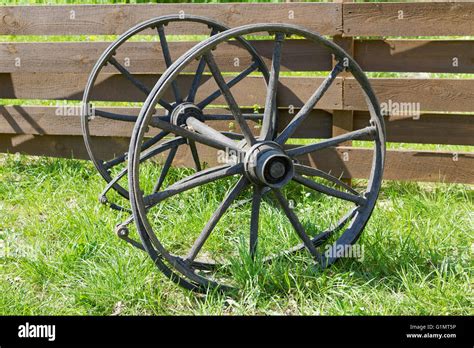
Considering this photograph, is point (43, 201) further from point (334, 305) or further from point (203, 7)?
point (334, 305)

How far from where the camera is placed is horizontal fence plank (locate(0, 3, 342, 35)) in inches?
182

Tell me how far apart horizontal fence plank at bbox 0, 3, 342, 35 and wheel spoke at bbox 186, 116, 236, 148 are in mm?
1067

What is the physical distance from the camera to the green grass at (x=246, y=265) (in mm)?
3393

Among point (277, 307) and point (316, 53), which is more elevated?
point (316, 53)

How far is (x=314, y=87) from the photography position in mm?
4746

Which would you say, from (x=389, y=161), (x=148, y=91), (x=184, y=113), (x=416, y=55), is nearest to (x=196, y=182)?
(x=184, y=113)

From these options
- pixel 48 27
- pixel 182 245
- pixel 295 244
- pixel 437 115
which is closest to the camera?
pixel 295 244

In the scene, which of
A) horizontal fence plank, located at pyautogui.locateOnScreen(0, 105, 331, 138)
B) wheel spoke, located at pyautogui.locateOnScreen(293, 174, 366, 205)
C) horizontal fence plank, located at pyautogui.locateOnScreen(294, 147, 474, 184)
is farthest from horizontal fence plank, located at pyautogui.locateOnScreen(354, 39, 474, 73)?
wheel spoke, located at pyautogui.locateOnScreen(293, 174, 366, 205)

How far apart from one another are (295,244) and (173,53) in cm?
179

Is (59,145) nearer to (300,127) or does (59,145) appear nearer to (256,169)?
(300,127)

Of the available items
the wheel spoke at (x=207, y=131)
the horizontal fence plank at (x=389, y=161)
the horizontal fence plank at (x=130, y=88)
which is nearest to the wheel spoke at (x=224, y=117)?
the wheel spoke at (x=207, y=131)

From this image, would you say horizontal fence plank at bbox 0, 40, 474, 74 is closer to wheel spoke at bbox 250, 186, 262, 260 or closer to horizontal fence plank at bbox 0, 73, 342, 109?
horizontal fence plank at bbox 0, 73, 342, 109

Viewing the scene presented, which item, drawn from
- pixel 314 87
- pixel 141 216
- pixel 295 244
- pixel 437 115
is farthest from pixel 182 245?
pixel 437 115

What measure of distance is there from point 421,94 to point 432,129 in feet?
0.80
